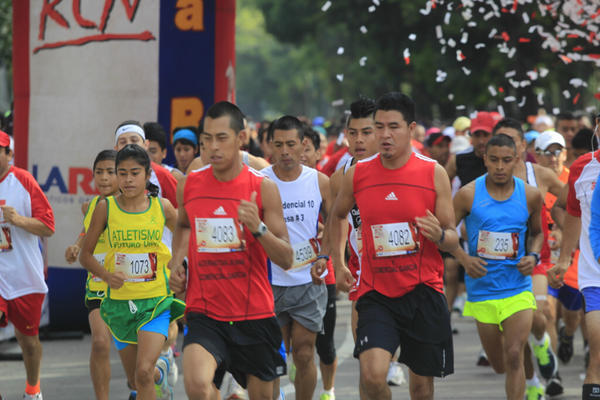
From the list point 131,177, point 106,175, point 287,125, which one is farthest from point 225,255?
point 106,175

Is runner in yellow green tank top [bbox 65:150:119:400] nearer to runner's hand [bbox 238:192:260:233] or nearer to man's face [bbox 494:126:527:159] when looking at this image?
runner's hand [bbox 238:192:260:233]

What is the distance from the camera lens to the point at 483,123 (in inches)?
443

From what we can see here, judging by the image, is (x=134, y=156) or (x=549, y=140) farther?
(x=549, y=140)

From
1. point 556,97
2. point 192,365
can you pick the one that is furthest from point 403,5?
point 192,365

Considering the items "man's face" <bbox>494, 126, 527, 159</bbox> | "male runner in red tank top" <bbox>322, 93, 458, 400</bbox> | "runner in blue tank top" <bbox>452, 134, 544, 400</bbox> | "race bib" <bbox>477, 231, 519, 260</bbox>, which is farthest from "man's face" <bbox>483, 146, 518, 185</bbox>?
"male runner in red tank top" <bbox>322, 93, 458, 400</bbox>

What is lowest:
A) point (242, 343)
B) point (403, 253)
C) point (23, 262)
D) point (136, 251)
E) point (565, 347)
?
point (565, 347)

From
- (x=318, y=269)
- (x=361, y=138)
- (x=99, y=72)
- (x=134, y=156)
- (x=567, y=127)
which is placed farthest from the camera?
(x=567, y=127)

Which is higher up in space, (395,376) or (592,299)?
(592,299)

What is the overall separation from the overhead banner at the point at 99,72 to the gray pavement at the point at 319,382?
1.67 meters

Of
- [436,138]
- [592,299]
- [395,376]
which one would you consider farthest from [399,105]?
[436,138]

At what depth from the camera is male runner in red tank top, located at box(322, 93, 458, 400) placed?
670cm

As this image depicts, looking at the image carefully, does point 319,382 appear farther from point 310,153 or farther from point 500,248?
point 500,248

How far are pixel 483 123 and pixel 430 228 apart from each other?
5.04 meters

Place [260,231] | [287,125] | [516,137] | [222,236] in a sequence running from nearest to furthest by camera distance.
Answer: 1. [260,231]
2. [222,236]
3. [287,125]
4. [516,137]
